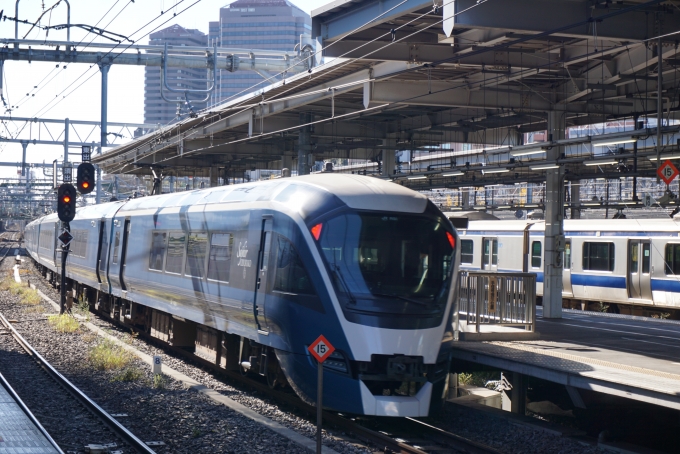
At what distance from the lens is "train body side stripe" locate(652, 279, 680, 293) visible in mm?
22156

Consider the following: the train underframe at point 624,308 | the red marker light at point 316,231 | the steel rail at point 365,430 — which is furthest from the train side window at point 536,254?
the red marker light at point 316,231

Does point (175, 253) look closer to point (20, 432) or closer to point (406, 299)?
point (20, 432)

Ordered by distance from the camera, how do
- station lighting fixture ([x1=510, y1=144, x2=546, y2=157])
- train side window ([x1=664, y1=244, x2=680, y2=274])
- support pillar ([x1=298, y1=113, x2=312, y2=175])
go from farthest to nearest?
support pillar ([x1=298, y1=113, x2=312, y2=175])
train side window ([x1=664, y1=244, x2=680, y2=274])
station lighting fixture ([x1=510, y1=144, x2=546, y2=157])

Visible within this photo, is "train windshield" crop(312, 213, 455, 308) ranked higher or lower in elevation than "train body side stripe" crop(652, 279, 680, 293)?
higher

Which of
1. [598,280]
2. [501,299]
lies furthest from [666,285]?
[501,299]

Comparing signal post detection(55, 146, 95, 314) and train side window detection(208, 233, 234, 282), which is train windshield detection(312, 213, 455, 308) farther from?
signal post detection(55, 146, 95, 314)

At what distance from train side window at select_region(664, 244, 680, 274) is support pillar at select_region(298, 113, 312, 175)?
9.99 metres

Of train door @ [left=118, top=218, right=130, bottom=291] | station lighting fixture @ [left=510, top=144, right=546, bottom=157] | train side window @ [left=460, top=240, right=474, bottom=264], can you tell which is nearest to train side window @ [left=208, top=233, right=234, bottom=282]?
station lighting fixture @ [left=510, top=144, right=546, bottom=157]

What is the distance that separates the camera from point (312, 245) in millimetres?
10703

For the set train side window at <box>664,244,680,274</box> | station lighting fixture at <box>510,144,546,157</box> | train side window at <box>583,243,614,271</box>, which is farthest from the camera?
train side window at <box>583,243,614,271</box>

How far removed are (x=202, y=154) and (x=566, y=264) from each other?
16057 millimetres

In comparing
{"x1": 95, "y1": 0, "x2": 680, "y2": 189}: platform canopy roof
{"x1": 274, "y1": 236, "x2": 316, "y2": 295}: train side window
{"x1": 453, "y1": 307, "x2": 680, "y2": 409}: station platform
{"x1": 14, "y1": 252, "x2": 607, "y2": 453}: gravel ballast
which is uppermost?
{"x1": 95, "y1": 0, "x2": 680, "y2": 189}: platform canopy roof

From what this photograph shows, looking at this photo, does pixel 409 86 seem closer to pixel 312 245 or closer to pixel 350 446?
pixel 312 245

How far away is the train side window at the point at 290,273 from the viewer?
1079cm
